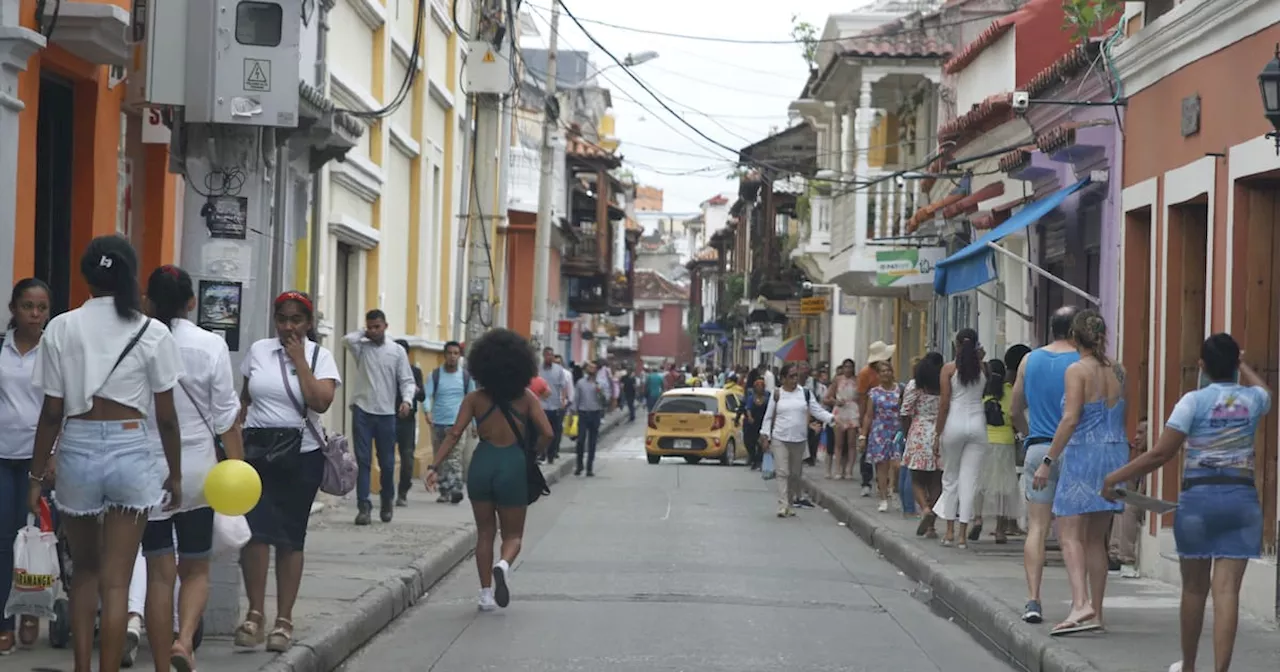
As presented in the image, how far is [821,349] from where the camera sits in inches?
2256

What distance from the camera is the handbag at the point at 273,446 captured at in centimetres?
972

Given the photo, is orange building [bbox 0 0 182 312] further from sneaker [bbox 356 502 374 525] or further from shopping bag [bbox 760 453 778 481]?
shopping bag [bbox 760 453 778 481]

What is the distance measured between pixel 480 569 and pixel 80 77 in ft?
13.4

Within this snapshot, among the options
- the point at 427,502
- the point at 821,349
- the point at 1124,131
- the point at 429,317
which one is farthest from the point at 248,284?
the point at 821,349

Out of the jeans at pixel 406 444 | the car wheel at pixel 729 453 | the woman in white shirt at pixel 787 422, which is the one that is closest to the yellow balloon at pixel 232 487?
the jeans at pixel 406 444

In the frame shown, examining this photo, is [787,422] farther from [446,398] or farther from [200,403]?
[200,403]

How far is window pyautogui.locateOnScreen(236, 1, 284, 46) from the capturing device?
10.1 meters

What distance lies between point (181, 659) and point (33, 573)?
2.99 feet

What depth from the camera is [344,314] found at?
75.1 feet

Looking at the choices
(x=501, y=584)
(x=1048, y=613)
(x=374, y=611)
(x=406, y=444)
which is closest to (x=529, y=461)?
(x=501, y=584)

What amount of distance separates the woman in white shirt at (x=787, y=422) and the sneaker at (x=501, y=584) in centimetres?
910

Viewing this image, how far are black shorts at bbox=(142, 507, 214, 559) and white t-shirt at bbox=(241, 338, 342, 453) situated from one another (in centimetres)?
146

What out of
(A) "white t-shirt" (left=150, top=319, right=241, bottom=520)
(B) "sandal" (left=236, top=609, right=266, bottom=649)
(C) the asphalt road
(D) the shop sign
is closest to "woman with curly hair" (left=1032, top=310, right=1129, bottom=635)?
(C) the asphalt road

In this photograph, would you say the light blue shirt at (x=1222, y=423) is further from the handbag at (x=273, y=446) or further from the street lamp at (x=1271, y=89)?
the handbag at (x=273, y=446)
